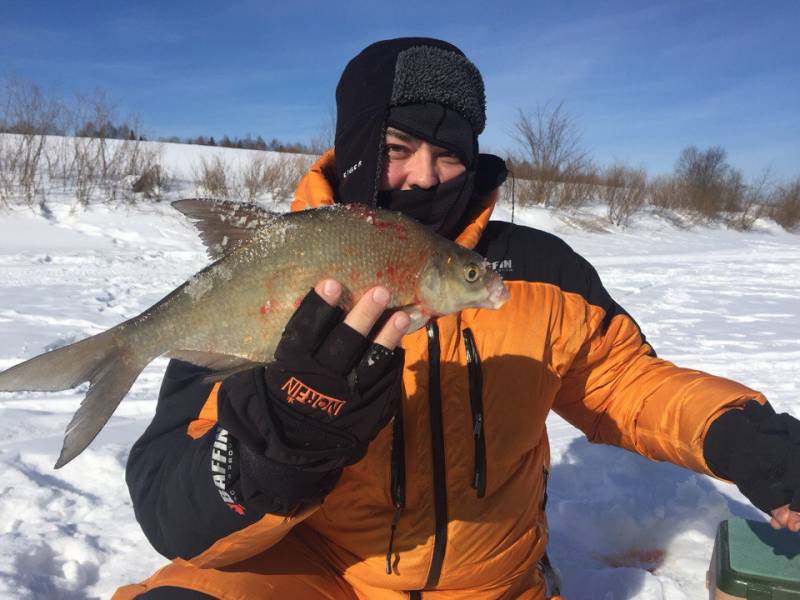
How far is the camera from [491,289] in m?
1.43

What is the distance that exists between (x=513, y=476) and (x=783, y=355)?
14.9 ft

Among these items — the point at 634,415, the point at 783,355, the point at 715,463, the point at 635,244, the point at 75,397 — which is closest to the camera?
the point at 715,463

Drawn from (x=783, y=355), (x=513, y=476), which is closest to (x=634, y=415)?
(x=513, y=476)

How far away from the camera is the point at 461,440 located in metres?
1.74

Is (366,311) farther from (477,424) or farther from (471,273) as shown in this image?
(477,424)

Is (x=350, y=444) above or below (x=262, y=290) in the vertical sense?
below

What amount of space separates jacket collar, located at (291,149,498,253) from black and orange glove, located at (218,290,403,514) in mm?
625

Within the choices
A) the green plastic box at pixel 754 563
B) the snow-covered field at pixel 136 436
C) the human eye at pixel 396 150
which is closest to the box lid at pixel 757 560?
the green plastic box at pixel 754 563

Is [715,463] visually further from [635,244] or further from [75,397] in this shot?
[635,244]

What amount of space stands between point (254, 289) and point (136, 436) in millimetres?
2345

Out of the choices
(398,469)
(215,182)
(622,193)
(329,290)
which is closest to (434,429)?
(398,469)

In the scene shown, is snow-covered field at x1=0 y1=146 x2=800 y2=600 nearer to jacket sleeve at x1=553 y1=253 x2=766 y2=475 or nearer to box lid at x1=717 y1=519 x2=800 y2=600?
box lid at x1=717 y1=519 x2=800 y2=600

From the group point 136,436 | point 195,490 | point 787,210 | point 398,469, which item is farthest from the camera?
point 787,210

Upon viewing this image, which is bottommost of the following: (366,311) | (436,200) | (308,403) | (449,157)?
(308,403)
